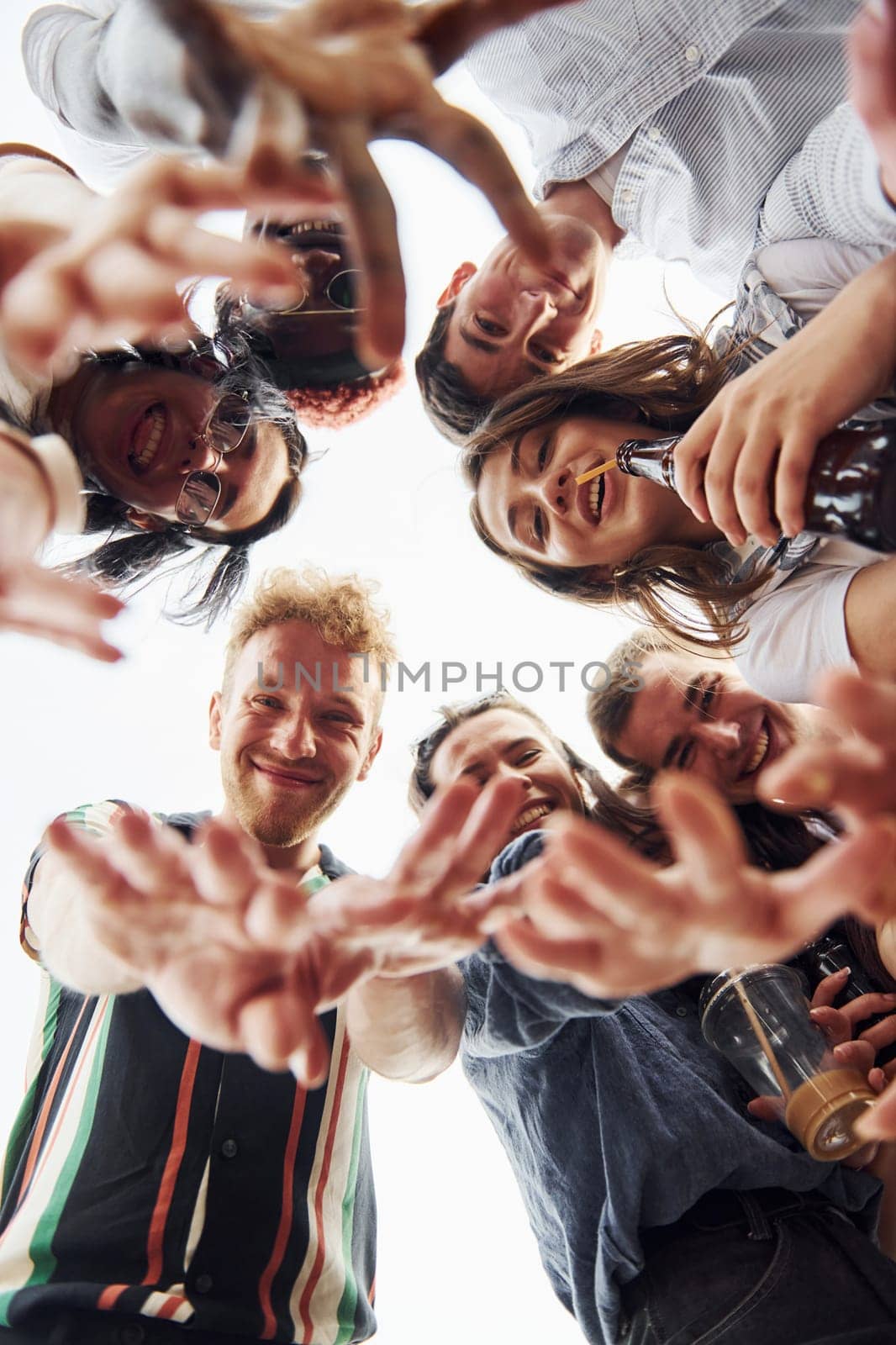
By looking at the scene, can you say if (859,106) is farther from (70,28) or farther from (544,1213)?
(544,1213)

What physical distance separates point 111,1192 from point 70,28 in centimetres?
107

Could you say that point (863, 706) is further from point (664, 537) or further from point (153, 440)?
point (153, 440)

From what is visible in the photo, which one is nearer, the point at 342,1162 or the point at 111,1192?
the point at 111,1192

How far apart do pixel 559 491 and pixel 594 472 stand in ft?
0.24

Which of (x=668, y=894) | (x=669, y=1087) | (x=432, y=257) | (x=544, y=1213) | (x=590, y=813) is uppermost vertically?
(x=432, y=257)

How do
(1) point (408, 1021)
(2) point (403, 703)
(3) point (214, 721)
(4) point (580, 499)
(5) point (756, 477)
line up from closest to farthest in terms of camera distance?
(5) point (756, 477)
(1) point (408, 1021)
(4) point (580, 499)
(3) point (214, 721)
(2) point (403, 703)

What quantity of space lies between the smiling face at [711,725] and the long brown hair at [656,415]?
0.12 meters

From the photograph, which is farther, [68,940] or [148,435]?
[148,435]

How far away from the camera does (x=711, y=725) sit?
130cm

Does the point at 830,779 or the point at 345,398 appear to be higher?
the point at 345,398

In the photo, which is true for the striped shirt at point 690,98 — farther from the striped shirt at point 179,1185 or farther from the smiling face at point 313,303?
the striped shirt at point 179,1185

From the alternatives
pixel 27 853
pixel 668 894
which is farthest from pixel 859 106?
pixel 27 853

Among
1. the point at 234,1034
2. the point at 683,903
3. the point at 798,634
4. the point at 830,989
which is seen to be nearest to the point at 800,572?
the point at 798,634

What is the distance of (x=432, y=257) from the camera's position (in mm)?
1337
